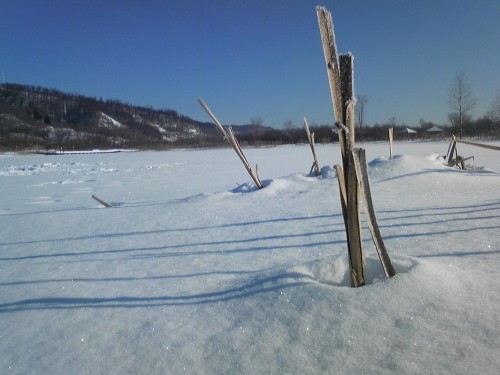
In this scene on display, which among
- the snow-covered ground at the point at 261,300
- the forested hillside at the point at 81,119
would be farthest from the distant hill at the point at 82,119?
the snow-covered ground at the point at 261,300

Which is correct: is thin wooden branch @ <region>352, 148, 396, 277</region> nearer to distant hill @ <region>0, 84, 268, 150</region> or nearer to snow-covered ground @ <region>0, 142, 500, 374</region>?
snow-covered ground @ <region>0, 142, 500, 374</region>

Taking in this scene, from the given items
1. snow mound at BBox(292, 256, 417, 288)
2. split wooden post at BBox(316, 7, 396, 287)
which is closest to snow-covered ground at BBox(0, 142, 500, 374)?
snow mound at BBox(292, 256, 417, 288)

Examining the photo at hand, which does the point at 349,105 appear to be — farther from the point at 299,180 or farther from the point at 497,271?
the point at 299,180

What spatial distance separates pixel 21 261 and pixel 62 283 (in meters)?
1.07

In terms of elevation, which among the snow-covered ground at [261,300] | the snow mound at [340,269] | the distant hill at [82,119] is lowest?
the snow-covered ground at [261,300]

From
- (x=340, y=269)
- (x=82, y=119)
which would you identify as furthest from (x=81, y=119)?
(x=340, y=269)

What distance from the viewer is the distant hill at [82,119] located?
86.8 meters

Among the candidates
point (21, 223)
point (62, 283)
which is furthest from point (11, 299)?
point (21, 223)

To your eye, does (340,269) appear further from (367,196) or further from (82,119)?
(82,119)

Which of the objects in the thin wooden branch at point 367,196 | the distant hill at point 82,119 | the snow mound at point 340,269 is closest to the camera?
the thin wooden branch at point 367,196

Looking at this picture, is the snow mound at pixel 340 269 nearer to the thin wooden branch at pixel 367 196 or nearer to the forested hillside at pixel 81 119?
the thin wooden branch at pixel 367 196

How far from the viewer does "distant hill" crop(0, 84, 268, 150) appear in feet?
285

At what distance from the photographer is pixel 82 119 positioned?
116 m

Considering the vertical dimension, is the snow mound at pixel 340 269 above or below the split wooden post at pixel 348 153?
below
